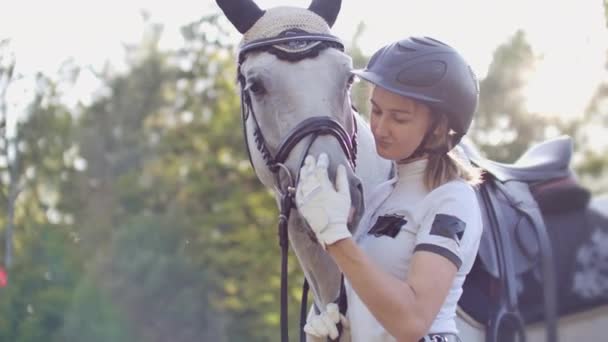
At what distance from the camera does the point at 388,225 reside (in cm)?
263

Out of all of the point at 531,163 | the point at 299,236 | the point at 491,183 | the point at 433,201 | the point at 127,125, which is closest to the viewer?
the point at 433,201

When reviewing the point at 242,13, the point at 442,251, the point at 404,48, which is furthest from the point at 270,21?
the point at 442,251

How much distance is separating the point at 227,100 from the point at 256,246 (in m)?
3.21

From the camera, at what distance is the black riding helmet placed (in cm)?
265

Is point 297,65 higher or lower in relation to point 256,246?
higher

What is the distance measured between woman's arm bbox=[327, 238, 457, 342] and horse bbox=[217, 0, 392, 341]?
0.44 meters

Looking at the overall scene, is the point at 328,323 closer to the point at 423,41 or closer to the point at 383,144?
the point at 383,144

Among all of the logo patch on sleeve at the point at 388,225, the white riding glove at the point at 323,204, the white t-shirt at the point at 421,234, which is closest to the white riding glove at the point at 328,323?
the white t-shirt at the point at 421,234

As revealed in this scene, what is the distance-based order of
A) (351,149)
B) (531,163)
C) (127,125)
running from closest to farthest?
(351,149)
(531,163)
(127,125)

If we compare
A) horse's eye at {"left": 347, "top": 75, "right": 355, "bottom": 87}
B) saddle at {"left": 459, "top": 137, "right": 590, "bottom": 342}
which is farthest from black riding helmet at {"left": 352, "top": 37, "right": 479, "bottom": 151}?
saddle at {"left": 459, "top": 137, "right": 590, "bottom": 342}

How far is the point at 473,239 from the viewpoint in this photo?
8.33 ft

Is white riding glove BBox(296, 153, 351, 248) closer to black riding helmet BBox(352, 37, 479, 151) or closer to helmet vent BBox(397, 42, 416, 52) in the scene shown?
black riding helmet BBox(352, 37, 479, 151)

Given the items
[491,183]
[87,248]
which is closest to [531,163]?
[491,183]

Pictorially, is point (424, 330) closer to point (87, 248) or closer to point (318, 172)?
point (318, 172)
